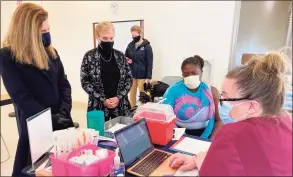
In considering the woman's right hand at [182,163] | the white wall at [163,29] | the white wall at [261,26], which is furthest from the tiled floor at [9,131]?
the white wall at [261,26]

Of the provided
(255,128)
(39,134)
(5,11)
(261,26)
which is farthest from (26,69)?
(5,11)

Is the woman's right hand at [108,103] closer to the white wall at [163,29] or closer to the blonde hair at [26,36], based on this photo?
the blonde hair at [26,36]

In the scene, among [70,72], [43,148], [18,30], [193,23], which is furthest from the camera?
[70,72]

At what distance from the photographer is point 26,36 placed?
1.53 m

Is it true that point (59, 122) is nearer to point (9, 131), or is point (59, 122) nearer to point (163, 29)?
point (9, 131)

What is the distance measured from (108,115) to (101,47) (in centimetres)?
60

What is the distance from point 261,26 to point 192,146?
286 cm

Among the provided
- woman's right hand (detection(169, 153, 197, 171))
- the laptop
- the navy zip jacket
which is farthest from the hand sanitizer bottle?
the navy zip jacket

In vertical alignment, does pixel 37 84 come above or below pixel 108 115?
above

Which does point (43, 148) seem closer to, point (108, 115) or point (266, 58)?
point (108, 115)

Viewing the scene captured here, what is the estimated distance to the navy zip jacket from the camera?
3.98 m

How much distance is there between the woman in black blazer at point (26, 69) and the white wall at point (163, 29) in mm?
2571

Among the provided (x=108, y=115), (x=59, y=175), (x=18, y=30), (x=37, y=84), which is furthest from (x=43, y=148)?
(x=108, y=115)

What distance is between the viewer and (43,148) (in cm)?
126
